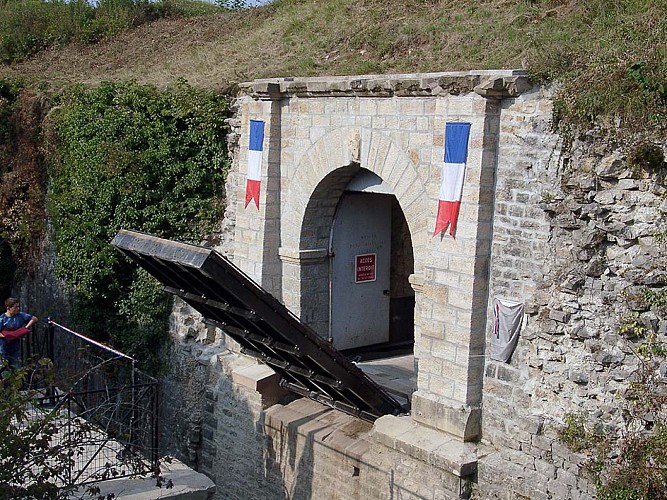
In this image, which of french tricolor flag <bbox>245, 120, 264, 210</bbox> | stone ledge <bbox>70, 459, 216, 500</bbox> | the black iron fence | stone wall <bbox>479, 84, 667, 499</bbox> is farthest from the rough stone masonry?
the black iron fence

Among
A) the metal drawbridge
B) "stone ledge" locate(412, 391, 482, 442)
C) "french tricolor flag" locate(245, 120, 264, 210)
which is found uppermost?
"french tricolor flag" locate(245, 120, 264, 210)

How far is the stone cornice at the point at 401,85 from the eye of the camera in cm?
775

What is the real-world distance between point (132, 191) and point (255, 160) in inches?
99.0

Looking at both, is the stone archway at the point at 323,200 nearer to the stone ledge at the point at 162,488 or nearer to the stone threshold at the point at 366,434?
the stone threshold at the point at 366,434

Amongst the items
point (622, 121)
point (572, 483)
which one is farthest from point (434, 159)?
point (572, 483)

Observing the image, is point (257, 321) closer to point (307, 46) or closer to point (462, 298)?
point (462, 298)

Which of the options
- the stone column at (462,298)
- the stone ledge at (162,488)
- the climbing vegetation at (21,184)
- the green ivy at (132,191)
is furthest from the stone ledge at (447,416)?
the climbing vegetation at (21,184)

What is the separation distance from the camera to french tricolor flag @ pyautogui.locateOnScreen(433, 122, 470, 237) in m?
8.10

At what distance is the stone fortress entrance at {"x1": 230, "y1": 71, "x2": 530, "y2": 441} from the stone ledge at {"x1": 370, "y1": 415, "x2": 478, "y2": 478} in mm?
114

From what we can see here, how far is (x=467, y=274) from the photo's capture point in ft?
26.7

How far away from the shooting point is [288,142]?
414 inches

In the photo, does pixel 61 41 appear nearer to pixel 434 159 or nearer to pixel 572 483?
pixel 434 159

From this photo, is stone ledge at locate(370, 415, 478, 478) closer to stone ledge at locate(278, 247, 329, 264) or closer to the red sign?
stone ledge at locate(278, 247, 329, 264)

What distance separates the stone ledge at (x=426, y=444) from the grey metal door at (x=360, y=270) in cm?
247
